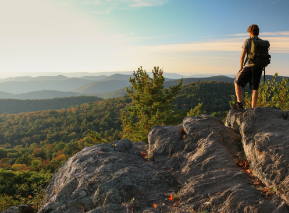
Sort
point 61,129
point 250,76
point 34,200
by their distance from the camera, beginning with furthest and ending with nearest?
point 61,129 → point 34,200 → point 250,76

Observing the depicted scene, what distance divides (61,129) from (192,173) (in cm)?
9482

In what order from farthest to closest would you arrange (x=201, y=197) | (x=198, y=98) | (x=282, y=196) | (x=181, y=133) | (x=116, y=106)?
(x=116, y=106) < (x=198, y=98) < (x=181, y=133) < (x=201, y=197) < (x=282, y=196)

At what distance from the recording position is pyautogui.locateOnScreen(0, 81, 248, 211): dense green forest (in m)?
51.1

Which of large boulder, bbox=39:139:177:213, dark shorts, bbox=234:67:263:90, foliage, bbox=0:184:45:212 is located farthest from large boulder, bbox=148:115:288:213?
foliage, bbox=0:184:45:212

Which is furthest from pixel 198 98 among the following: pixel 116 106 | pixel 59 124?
pixel 59 124

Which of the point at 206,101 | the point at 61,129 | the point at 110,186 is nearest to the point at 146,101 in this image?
the point at 110,186

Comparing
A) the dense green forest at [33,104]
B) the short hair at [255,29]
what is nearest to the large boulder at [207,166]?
the short hair at [255,29]

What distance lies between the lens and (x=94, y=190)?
15.0ft

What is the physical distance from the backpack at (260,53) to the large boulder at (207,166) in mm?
2431

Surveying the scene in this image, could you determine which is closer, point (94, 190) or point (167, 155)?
point (94, 190)

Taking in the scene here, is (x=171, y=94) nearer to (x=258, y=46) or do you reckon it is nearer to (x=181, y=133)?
(x=181, y=133)

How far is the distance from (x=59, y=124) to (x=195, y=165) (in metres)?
102

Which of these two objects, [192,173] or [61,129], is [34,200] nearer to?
[192,173]

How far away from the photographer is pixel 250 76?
5859mm
